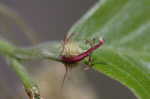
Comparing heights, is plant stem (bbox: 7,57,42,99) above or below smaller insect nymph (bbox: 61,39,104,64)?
below

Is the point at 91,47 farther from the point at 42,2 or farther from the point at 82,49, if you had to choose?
the point at 42,2

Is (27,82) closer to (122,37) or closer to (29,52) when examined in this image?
(29,52)

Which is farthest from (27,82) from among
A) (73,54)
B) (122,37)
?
(122,37)

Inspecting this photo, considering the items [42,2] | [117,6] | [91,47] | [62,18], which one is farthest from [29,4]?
[91,47]

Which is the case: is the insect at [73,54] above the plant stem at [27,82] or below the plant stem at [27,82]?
above

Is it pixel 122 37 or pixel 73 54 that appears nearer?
pixel 73 54

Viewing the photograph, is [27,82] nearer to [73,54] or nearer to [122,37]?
[73,54]

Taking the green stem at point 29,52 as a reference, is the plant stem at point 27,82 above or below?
below

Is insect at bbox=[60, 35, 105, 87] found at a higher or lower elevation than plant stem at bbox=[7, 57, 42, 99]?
higher

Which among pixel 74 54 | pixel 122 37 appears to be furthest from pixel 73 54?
pixel 122 37
